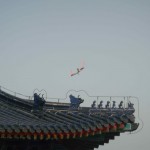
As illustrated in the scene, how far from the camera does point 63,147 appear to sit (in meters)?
7.92

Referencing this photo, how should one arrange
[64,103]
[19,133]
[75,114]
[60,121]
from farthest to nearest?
[64,103] < [75,114] < [60,121] < [19,133]

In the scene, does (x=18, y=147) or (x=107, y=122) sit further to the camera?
(x=18, y=147)

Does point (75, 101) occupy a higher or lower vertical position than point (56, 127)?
higher

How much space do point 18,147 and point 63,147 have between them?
140cm

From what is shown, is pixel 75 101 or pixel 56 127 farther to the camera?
pixel 75 101

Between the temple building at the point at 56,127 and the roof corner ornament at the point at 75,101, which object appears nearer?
the temple building at the point at 56,127

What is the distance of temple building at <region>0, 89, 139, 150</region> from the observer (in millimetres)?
6129

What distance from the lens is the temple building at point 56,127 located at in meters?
6.13

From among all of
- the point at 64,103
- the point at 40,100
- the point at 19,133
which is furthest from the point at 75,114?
the point at 64,103

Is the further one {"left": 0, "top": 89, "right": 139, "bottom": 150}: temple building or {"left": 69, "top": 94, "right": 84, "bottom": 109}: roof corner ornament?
{"left": 69, "top": 94, "right": 84, "bottom": 109}: roof corner ornament

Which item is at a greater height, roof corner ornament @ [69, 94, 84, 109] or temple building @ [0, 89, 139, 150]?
roof corner ornament @ [69, 94, 84, 109]

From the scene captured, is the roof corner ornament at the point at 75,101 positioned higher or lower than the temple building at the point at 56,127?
higher

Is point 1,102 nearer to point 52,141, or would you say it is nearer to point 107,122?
point 52,141

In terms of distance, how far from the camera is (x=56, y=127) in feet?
20.6
